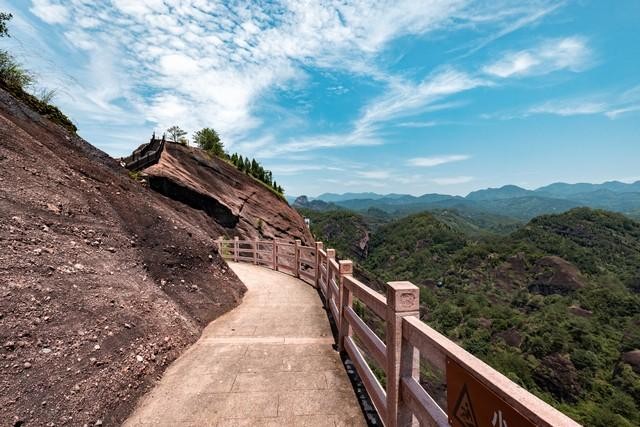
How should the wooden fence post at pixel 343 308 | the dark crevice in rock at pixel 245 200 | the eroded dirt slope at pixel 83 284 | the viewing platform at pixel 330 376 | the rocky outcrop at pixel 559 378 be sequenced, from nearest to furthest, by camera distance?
the viewing platform at pixel 330 376, the eroded dirt slope at pixel 83 284, the wooden fence post at pixel 343 308, the dark crevice in rock at pixel 245 200, the rocky outcrop at pixel 559 378

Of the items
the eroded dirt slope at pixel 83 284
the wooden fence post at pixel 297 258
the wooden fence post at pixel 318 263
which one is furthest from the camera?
the wooden fence post at pixel 297 258

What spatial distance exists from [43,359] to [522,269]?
146579 mm

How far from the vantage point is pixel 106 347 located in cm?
452

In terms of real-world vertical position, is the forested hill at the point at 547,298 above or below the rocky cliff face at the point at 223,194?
below

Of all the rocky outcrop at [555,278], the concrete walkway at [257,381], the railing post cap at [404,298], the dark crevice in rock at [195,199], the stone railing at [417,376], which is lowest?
the rocky outcrop at [555,278]

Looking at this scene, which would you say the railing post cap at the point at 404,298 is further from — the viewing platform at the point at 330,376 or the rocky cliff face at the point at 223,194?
the rocky cliff face at the point at 223,194

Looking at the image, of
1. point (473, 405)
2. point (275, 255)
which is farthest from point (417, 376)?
point (275, 255)

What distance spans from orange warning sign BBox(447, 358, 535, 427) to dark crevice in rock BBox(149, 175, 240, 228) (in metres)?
21.2

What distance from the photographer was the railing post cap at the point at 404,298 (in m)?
3.02

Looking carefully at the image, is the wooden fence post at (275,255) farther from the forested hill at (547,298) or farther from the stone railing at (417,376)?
the forested hill at (547,298)

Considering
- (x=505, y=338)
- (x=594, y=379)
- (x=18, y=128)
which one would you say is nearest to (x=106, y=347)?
(x=18, y=128)

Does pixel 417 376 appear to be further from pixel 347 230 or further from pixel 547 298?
pixel 347 230

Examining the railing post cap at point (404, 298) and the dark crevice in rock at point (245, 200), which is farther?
the dark crevice in rock at point (245, 200)

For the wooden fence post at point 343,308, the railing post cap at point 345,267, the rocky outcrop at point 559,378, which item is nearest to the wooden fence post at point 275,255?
the railing post cap at point 345,267
